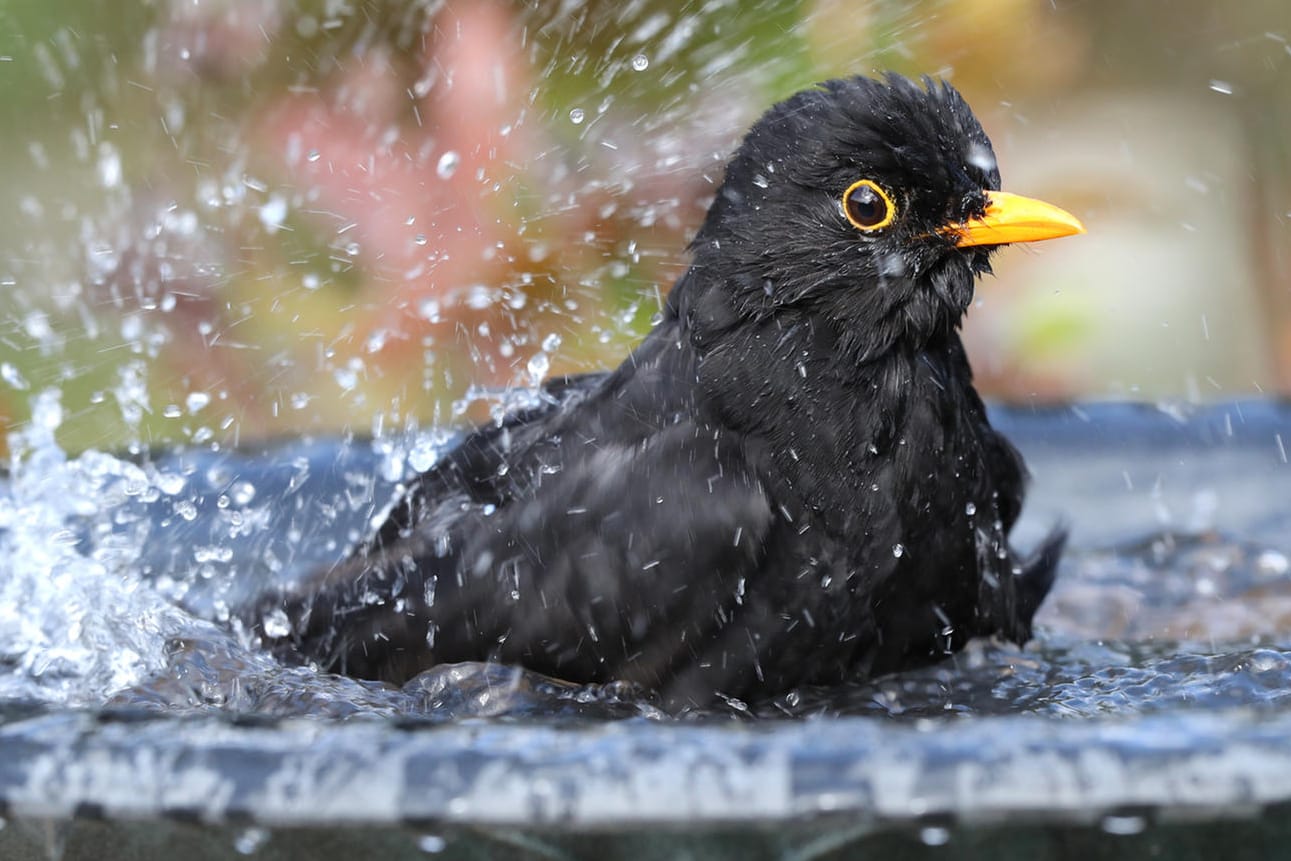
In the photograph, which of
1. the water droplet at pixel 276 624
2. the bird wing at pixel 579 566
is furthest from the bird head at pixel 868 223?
the water droplet at pixel 276 624

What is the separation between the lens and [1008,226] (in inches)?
117

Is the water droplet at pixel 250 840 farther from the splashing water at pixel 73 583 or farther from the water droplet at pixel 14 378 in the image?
the water droplet at pixel 14 378

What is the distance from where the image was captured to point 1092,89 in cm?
597

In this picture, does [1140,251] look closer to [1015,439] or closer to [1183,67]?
[1183,67]

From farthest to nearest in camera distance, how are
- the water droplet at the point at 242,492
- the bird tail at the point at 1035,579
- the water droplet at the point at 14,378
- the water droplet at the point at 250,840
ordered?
1. the water droplet at the point at 14,378
2. the water droplet at the point at 242,492
3. the bird tail at the point at 1035,579
4. the water droplet at the point at 250,840

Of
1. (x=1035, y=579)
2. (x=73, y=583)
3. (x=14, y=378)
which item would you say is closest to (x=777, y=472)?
(x=1035, y=579)

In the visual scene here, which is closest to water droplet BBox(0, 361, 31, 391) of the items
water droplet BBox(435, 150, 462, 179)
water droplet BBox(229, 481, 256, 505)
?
water droplet BBox(435, 150, 462, 179)

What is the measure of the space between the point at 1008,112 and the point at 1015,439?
2158 millimetres

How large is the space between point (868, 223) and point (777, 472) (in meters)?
0.51

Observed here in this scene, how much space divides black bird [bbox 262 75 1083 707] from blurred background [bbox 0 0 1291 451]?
55.2 inches

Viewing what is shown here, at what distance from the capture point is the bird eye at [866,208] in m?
2.94

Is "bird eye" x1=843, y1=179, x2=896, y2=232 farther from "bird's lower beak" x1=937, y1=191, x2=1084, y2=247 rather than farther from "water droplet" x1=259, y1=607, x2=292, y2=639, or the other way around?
"water droplet" x1=259, y1=607, x2=292, y2=639

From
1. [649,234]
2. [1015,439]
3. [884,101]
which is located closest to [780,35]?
[649,234]

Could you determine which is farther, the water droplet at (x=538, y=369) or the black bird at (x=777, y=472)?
the water droplet at (x=538, y=369)
